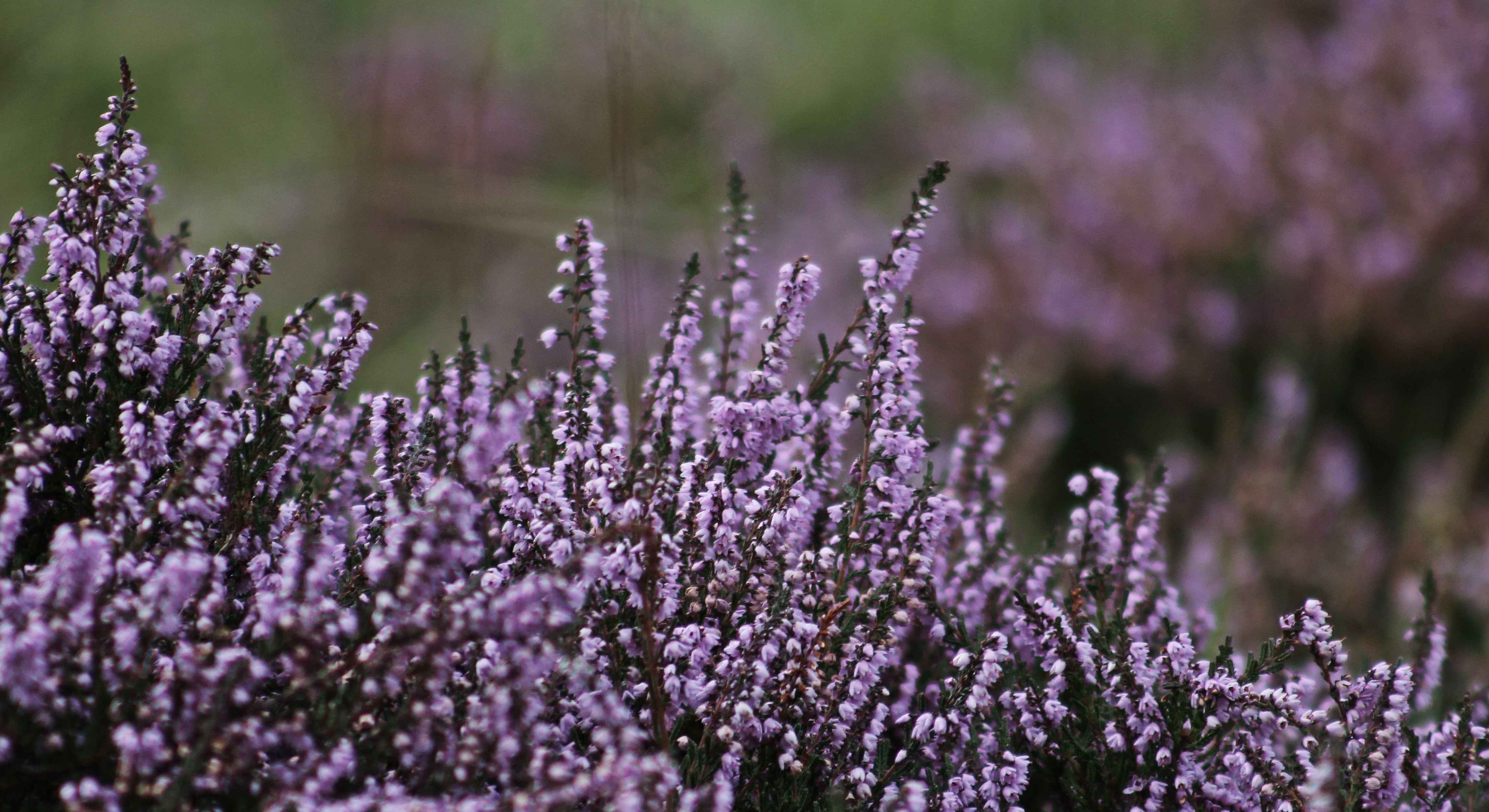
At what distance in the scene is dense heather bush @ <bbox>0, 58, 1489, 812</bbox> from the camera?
1.53 m

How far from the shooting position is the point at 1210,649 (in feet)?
10.7

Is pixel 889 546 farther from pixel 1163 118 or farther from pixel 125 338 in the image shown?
pixel 1163 118

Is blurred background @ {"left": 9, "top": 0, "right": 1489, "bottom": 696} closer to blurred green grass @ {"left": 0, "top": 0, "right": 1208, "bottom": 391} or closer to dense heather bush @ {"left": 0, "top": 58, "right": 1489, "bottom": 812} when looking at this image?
blurred green grass @ {"left": 0, "top": 0, "right": 1208, "bottom": 391}

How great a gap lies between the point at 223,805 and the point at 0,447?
2.36 ft

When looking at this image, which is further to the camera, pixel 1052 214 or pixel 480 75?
pixel 1052 214

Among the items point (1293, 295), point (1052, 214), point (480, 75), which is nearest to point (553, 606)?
point (480, 75)

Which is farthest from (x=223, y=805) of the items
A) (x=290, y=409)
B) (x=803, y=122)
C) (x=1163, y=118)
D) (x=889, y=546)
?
(x=803, y=122)

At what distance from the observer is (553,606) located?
1.71 meters

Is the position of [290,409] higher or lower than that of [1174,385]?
lower

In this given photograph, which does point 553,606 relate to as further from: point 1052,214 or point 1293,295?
point 1052,214

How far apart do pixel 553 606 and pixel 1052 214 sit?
5.16 metres

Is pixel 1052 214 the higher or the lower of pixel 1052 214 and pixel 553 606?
the higher

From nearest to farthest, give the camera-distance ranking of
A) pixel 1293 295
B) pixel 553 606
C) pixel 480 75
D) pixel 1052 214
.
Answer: pixel 553 606
pixel 480 75
pixel 1293 295
pixel 1052 214

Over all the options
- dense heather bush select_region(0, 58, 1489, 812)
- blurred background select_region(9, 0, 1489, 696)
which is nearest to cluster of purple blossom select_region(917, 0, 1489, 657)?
blurred background select_region(9, 0, 1489, 696)
